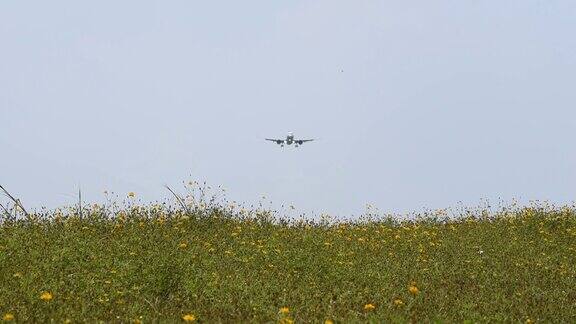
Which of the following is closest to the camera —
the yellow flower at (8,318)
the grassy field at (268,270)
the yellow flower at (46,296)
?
the yellow flower at (8,318)

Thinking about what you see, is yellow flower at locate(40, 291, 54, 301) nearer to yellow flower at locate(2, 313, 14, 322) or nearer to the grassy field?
the grassy field

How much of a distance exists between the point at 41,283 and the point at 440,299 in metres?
4.90

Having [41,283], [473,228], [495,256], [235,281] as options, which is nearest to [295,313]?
[235,281]

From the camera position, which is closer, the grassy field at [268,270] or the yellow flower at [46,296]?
the yellow flower at [46,296]

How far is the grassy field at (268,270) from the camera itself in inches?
298

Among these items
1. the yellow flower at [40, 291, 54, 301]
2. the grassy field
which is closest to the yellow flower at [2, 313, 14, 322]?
the grassy field

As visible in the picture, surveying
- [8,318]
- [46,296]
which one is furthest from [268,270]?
[8,318]

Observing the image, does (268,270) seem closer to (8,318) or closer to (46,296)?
(46,296)

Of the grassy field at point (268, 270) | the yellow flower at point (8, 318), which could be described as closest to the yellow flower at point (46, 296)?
the grassy field at point (268, 270)

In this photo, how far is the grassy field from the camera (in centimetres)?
756

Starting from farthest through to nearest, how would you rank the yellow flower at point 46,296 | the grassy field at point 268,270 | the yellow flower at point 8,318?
the grassy field at point 268,270 → the yellow flower at point 46,296 → the yellow flower at point 8,318

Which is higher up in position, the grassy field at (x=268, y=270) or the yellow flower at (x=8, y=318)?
the grassy field at (x=268, y=270)

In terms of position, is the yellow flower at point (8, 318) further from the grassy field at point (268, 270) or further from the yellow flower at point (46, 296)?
the yellow flower at point (46, 296)

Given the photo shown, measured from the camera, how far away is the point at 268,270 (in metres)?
10.2
